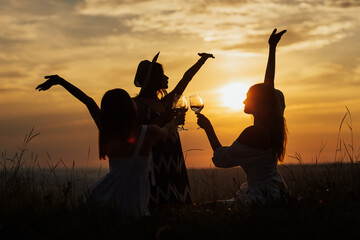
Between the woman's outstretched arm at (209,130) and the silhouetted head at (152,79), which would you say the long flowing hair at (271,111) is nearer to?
the woman's outstretched arm at (209,130)

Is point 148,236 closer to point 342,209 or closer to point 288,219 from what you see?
point 288,219

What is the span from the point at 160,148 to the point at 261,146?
1.50 m

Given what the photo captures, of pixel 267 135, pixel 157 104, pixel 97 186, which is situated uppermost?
pixel 157 104

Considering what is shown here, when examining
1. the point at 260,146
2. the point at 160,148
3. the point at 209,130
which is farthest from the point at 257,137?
the point at 160,148

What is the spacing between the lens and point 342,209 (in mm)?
4945

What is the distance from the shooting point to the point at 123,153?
5574 millimetres

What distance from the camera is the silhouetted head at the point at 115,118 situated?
5414 millimetres

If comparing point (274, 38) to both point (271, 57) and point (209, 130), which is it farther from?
point (209, 130)

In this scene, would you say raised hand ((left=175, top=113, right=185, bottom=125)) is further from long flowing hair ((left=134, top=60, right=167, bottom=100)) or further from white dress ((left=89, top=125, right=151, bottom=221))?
long flowing hair ((left=134, top=60, right=167, bottom=100))

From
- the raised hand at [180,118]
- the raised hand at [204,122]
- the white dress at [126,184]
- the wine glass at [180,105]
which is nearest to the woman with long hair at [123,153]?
the white dress at [126,184]

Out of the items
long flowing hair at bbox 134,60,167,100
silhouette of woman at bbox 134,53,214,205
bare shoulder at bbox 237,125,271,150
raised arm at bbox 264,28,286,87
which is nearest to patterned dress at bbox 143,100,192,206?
silhouette of woman at bbox 134,53,214,205

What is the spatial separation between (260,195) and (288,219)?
4.69 ft

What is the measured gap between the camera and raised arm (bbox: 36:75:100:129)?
631cm

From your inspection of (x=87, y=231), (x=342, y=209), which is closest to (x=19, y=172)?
(x=87, y=231)
